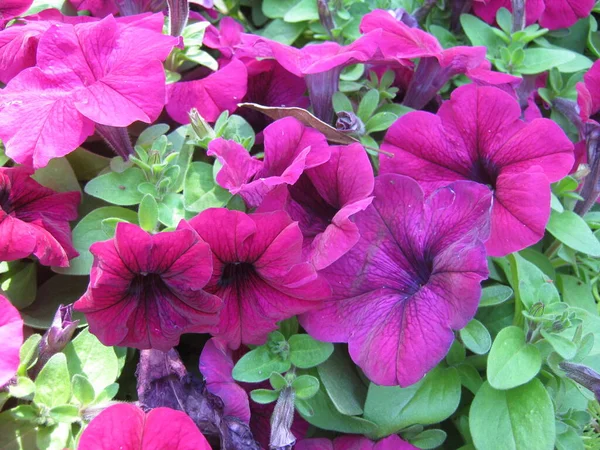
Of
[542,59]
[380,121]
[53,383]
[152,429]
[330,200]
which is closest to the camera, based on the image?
[152,429]

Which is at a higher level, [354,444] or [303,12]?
[303,12]

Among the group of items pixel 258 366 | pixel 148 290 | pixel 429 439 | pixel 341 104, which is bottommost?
pixel 429 439

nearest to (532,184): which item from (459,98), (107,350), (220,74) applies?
(459,98)

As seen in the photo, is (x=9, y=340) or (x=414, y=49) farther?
(x=414, y=49)

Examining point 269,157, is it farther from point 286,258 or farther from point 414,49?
point 414,49

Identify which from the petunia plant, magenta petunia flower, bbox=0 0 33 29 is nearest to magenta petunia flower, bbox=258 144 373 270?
the petunia plant

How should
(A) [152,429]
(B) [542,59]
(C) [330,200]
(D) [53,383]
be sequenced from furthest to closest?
(B) [542,59], (C) [330,200], (D) [53,383], (A) [152,429]

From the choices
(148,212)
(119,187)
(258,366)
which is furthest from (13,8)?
(258,366)

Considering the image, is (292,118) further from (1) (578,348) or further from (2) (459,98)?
(1) (578,348)
